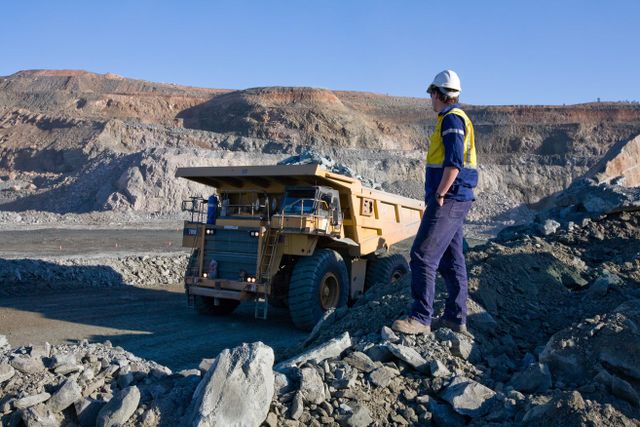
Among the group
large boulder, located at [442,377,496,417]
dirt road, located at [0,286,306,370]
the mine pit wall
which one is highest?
the mine pit wall

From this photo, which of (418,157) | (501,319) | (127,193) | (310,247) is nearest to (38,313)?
(310,247)

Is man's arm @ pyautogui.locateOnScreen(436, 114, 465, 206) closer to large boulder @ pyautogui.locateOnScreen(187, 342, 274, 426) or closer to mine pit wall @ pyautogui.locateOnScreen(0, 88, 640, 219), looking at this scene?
large boulder @ pyautogui.locateOnScreen(187, 342, 274, 426)

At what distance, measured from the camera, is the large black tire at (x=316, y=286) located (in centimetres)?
887

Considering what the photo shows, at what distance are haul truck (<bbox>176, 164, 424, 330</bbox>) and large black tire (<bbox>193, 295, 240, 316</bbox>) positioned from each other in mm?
16

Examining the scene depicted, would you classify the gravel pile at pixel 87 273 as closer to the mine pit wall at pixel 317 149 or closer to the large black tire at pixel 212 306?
the large black tire at pixel 212 306

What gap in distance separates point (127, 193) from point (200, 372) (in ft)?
111

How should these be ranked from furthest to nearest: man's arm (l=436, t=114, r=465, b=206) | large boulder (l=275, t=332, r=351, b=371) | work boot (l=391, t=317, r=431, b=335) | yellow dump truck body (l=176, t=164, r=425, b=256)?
yellow dump truck body (l=176, t=164, r=425, b=256) < work boot (l=391, t=317, r=431, b=335) < man's arm (l=436, t=114, r=465, b=206) < large boulder (l=275, t=332, r=351, b=371)

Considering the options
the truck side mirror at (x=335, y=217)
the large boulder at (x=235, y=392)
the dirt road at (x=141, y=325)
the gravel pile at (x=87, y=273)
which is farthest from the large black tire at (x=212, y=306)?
the large boulder at (x=235, y=392)

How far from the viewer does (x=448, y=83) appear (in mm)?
4691

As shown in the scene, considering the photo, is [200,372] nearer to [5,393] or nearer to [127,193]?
[5,393]

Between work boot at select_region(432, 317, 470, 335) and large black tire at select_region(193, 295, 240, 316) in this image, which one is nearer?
work boot at select_region(432, 317, 470, 335)

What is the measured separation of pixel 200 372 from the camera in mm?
4012

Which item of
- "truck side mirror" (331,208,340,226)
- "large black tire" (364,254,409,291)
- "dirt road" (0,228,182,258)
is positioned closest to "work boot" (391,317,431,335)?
"truck side mirror" (331,208,340,226)

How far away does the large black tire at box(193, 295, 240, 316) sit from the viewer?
9.94m
